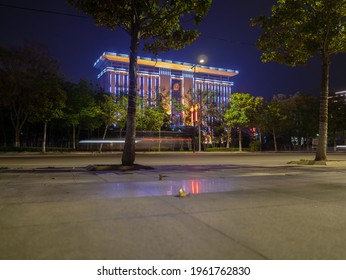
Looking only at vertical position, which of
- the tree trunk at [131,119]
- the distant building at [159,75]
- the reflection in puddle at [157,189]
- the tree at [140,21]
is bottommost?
the reflection in puddle at [157,189]

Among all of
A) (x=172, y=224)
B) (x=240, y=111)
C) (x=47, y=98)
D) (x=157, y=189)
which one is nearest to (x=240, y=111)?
(x=240, y=111)

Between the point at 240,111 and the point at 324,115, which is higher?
the point at 240,111

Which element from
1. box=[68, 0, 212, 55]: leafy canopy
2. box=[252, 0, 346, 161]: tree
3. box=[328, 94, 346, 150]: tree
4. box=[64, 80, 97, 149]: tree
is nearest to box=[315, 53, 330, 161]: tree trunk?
box=[252, 0, 346, 161]: tree

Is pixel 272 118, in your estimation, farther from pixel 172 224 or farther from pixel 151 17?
pixel 172 224

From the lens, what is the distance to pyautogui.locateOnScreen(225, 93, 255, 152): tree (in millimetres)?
55438

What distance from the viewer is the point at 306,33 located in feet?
67.7

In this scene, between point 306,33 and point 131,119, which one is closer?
point 131,119

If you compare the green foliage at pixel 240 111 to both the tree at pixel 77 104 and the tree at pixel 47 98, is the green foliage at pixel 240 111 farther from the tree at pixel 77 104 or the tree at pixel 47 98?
the tree at pixel 47 98

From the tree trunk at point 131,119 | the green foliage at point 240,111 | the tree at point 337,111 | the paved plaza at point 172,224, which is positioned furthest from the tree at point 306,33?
the tree at point 337,111

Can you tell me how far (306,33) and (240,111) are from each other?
3570 cm

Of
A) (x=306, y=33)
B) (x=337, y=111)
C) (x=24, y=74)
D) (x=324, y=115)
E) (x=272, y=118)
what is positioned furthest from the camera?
(x=337, y=111)

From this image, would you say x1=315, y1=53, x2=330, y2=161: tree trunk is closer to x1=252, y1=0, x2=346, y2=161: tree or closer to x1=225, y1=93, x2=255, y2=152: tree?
x1=252, y1=0, x2=346, y2=161: tree

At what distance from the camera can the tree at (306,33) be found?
67.3 ft

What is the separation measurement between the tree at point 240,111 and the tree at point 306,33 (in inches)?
1251
